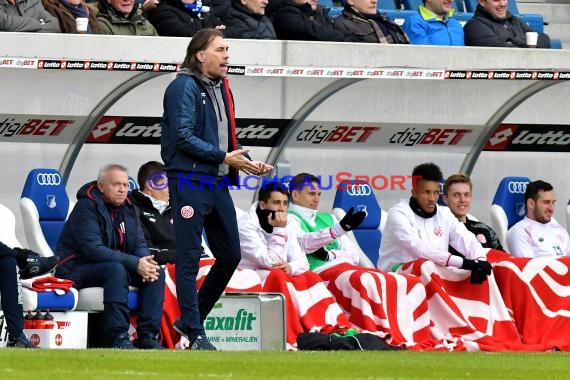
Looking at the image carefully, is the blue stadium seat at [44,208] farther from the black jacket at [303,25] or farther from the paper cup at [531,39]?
the paper cup at [531,39]

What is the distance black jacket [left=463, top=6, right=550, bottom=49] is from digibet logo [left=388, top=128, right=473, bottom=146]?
106cm

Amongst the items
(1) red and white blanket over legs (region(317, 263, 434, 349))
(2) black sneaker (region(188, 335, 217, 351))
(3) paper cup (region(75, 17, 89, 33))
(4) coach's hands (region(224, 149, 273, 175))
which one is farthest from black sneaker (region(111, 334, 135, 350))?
(3) paper cup (region(75, 17, 89, 33))

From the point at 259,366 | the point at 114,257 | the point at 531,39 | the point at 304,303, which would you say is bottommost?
the point at 259,366

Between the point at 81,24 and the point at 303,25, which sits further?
the point at 303,25

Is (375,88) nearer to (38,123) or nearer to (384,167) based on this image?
(384,167)

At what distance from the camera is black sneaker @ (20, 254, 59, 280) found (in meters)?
10.8

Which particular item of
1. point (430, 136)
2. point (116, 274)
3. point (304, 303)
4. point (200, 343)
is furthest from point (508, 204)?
point (200, 343)

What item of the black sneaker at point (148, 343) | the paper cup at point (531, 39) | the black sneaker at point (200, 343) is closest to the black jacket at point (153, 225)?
the black sneaker at point (148, 343)

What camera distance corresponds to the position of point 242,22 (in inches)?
571

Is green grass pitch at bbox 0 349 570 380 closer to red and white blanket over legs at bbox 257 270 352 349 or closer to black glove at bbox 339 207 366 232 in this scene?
red and white blanket over legs at bbox 257 270 352 349

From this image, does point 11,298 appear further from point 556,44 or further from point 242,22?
point 556,44

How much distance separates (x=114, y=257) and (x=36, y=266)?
2.43 feet

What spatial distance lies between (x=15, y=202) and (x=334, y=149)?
10.0 ft

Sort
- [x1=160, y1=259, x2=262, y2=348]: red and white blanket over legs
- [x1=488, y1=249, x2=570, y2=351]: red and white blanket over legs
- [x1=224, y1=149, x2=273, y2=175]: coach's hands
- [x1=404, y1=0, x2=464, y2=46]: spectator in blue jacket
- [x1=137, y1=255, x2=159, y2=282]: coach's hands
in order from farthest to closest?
1. [x1=404, y1=0, x2=464, y2=46]: spectator in blue jacket
2. [x1=488, y1=249, x2=570, y2=351]: red and white blanket over legs
3. [x1=160, y1=259, x2=262, y2=348]: red and white blanket over legs
4. [x1=137, y1=255, x2=159, y2=282]: coach's hands
5. [x1=224, y1=149, x2=273, y2=175]: coach's hands
